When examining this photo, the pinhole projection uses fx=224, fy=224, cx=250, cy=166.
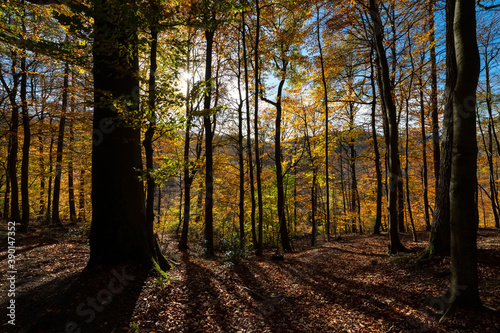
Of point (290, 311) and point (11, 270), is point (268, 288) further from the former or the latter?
point (11, 270)

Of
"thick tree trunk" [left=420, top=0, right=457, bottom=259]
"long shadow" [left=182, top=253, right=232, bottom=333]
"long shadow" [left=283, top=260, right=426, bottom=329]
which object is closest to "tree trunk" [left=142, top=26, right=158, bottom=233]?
"long shadow" [left=182, top=253, right=232, bottom=333]

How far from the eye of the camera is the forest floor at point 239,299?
346cm

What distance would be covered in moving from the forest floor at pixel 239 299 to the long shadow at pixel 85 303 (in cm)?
1

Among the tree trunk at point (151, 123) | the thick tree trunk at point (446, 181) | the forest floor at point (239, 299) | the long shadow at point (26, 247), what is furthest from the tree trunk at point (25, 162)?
the thick tree trunk at point (446, 181)

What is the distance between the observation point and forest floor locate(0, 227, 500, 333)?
3.46 metres

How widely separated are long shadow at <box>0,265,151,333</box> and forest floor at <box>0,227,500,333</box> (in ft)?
0.05

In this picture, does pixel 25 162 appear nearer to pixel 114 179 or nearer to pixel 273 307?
pixel 114 179

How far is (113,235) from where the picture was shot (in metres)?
4.76

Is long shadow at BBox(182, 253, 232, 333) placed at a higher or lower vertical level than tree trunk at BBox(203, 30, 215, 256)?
lower

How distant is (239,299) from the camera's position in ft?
16.5

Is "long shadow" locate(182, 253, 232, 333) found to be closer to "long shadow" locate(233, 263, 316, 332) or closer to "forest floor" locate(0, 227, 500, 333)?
"forest floor" locate(0, 227, 500, 333)

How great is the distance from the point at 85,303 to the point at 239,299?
2.90 meters

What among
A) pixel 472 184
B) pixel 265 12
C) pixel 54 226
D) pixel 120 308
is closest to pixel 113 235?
pixel 120 308

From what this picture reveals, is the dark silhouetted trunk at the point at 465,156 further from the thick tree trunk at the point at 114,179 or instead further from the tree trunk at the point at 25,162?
the tree trunk at the point at 25,162
